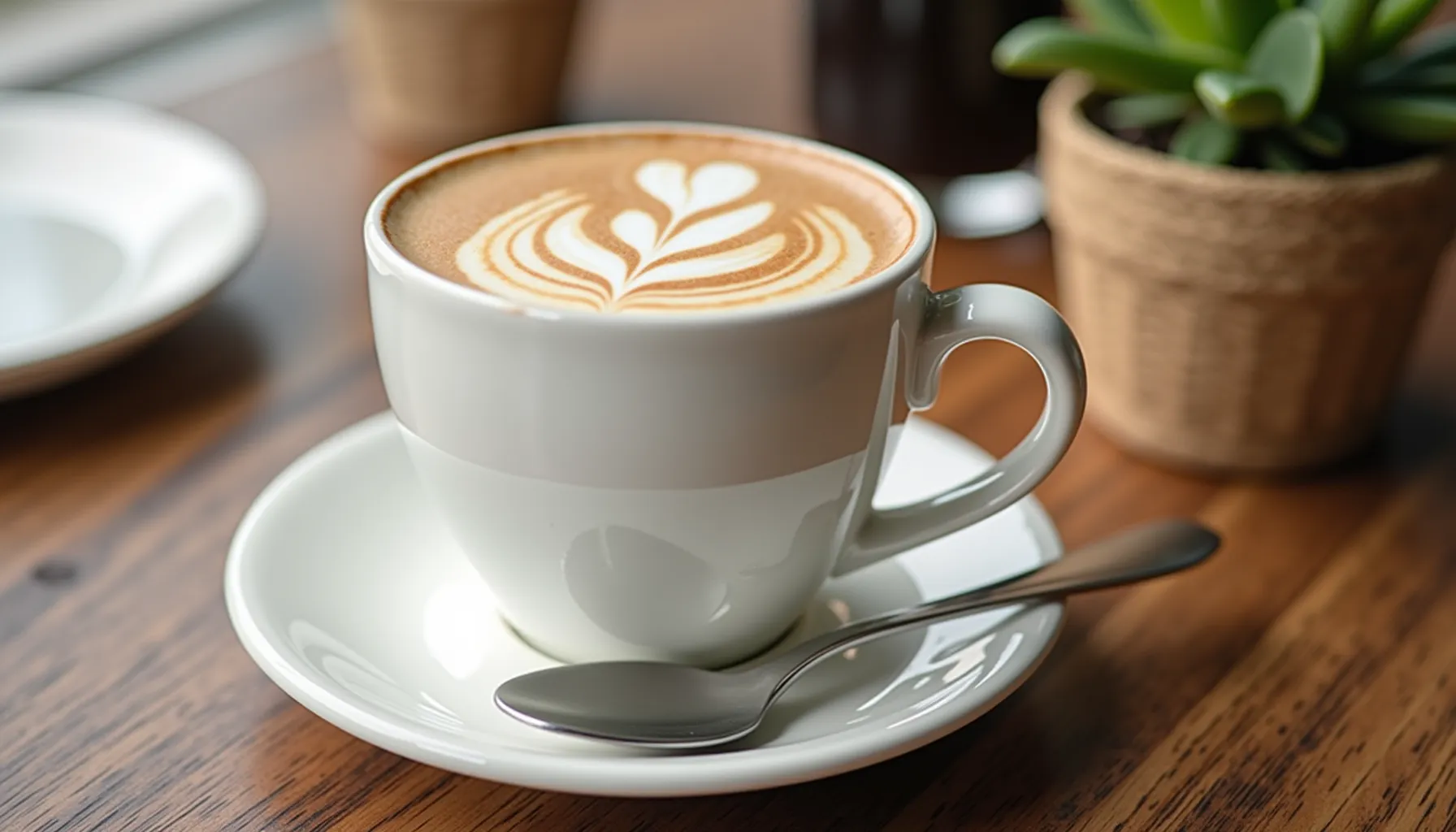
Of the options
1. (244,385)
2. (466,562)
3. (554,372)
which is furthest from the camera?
(244,385)

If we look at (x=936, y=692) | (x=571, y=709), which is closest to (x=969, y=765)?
(x=936, y=692)

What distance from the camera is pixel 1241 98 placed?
2.09 feet

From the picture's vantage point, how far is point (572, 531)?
515 millimetres

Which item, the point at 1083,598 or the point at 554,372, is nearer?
the point at 554,372

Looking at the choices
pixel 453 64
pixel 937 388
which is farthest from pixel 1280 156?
pixel 453 64

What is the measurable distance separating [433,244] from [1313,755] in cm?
38

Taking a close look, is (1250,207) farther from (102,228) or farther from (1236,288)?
(102,228)

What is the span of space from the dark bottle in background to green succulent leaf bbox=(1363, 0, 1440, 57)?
0.92 ft

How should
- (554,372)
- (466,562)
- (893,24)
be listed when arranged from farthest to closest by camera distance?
(893,24), (466,562), (554,372)

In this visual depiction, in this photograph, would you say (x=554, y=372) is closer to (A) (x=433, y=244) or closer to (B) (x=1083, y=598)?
(A) (x=433, y=244)

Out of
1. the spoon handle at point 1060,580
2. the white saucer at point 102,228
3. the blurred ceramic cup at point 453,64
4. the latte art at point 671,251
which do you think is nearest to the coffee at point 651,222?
the latte art at point 671,251

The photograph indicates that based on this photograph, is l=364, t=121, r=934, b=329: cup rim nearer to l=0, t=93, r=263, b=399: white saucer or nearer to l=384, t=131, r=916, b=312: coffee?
l=384, t=131, r=916, b=312: coffee

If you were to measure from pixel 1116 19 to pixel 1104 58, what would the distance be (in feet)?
0.24

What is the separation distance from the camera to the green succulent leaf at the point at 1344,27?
2.11ft
